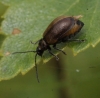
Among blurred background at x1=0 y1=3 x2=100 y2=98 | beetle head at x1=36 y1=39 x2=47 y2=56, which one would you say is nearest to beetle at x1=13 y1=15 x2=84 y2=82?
beetle head at x1=36 y1=39 x2=47 y2=56

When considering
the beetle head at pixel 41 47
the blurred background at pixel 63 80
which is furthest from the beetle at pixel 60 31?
the blurred background at pixel 63 80

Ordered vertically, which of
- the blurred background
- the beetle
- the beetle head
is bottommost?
the blurred background

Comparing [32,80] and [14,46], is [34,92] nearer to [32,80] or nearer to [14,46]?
[32,80]

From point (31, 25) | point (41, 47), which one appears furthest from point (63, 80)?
point (31, 25)

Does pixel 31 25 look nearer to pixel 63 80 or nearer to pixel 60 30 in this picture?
pixel 60 30

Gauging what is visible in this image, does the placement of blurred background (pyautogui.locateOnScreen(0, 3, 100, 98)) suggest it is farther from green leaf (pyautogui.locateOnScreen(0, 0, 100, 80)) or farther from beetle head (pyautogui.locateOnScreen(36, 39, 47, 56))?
green leaf (pyautogui.locateOnScreen(0, 0, 100, 80))

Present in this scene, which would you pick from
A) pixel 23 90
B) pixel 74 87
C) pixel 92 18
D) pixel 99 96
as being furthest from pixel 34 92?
pixel 92 18

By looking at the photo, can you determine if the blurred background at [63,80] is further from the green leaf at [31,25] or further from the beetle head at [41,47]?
the green leaf at [31,25]
